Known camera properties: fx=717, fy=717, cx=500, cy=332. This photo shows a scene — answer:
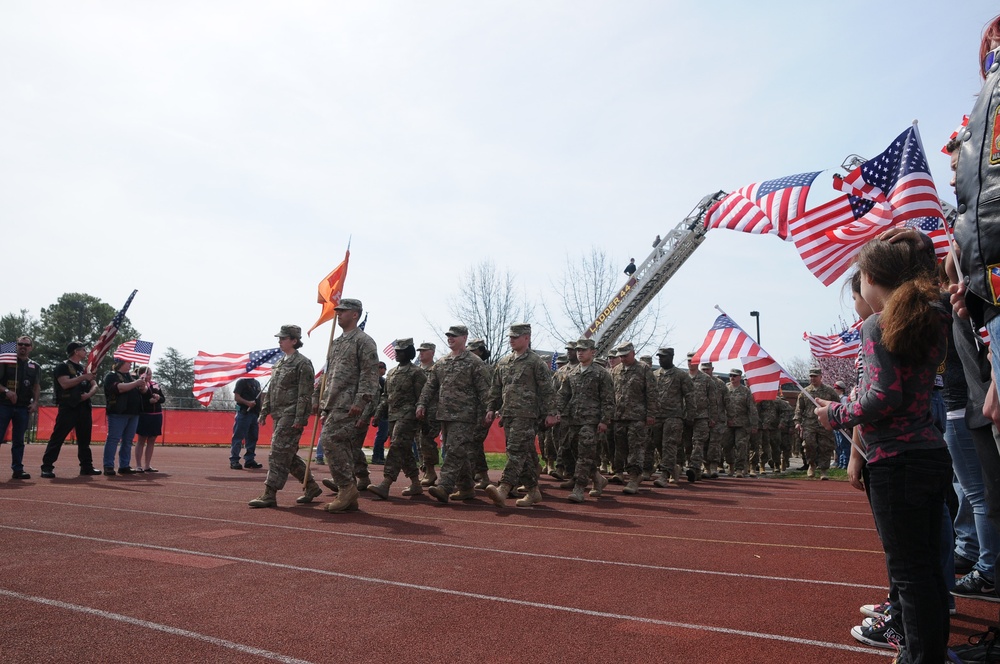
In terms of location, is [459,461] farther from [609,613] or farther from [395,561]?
[609,613]

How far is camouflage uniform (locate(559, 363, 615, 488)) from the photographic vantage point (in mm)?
9898

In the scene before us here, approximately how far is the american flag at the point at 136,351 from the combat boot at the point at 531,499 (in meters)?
9.46

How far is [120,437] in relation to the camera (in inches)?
501

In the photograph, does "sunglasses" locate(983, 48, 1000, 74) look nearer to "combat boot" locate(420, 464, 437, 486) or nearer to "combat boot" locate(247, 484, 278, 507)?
"combat boot" locate(247, 484, 278, 507)

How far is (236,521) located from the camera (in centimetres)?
742

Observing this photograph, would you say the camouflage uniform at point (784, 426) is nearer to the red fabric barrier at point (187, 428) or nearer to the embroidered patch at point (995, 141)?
the red fabric barrier at point (187, 428)

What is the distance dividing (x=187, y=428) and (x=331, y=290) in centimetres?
1983

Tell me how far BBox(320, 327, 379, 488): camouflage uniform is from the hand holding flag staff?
3.95 meters

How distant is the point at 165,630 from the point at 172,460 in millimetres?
14827

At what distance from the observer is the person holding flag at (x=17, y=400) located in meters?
10.9

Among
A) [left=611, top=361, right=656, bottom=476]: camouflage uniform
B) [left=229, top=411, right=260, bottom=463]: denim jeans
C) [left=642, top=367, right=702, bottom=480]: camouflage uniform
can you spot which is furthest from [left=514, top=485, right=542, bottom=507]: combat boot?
[left=229, top=411, right=260, bottom=463]: denim jeans

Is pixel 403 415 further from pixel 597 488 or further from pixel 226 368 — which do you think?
pixel 226 368

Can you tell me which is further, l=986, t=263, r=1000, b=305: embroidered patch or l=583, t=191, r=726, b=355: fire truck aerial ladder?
l=583, t=191, r=726, b=355: fire truck aerial ladder

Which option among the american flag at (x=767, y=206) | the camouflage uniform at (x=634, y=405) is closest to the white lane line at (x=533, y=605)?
the american flag at (x=767, y=206)
